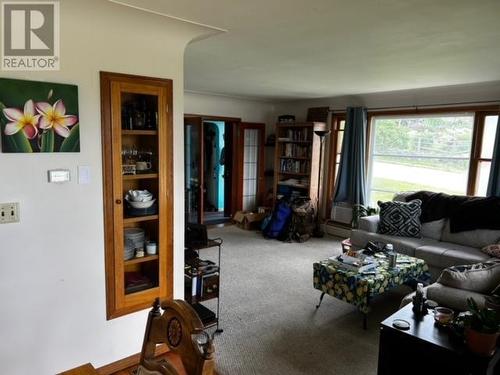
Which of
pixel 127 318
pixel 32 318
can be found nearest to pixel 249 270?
pixel 127 318

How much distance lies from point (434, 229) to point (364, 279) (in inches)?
74.1

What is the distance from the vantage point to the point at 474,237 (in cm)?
403

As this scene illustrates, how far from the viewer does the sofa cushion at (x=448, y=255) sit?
3.63 meters

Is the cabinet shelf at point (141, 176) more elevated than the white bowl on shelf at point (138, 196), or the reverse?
the cabinet shelf at point (141, 176)

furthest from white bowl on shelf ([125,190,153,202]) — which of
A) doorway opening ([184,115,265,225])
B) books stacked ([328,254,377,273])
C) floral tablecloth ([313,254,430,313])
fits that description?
doorway opening ([184,115,265,225])

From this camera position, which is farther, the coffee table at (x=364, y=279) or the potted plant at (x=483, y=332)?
the coffee table at (x=364, y=279)

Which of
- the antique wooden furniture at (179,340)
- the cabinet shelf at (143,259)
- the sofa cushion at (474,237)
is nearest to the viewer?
the antique wooden furniture at (179,340)

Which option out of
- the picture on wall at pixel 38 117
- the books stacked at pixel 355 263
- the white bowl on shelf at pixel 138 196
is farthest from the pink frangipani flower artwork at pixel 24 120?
the books stacked at pixel 355 263

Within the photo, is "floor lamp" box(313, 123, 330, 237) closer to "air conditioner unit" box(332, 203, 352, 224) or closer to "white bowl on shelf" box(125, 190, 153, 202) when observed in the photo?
"air conditioner unit" box(332, 203, 352, 224)

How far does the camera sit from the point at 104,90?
2223 millimetres

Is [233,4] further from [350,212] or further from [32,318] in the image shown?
[350,212]

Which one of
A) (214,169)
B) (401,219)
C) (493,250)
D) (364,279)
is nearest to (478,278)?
(364,279)

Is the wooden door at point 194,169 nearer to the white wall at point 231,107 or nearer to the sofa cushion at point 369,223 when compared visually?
the white wall at point 231,107

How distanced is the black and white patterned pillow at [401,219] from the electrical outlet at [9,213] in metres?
3.88
